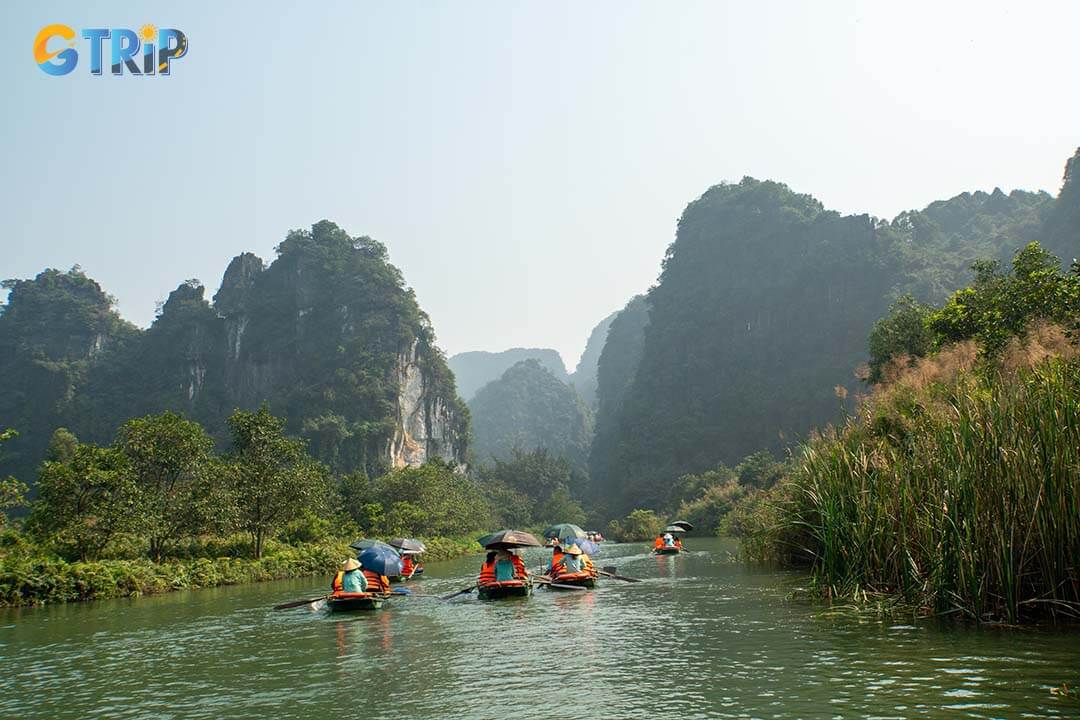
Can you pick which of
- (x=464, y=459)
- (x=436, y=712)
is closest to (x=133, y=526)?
(x=436, y=712)

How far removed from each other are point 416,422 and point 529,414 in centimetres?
6344

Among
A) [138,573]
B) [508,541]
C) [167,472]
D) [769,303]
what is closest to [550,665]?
[508,541]

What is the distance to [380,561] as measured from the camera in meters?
17.2

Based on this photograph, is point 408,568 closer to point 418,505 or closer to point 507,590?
point 507,590

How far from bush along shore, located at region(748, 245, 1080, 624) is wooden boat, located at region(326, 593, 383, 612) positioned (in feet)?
A: 24.5

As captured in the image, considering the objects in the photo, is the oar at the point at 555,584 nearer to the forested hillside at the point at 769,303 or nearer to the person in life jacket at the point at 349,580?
the person in life jacket at the point at 349,580

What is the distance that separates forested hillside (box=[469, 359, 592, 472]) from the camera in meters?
132

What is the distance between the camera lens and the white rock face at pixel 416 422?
72938 millimetres

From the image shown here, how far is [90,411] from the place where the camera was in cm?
7294

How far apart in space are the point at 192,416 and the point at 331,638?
69131 millimetres

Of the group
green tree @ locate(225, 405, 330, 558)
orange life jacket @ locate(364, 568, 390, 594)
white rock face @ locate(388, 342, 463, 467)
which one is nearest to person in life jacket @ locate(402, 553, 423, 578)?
green tree @ locate(225, 405, 330, 558)

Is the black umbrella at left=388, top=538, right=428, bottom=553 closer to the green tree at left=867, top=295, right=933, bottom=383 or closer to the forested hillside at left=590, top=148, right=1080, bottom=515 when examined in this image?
the green tree at left=867, top=295, right=933, bottom=383

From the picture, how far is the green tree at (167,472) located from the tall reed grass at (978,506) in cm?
1886

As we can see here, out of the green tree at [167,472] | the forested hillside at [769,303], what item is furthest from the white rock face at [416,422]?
the green tree at [167,472]
